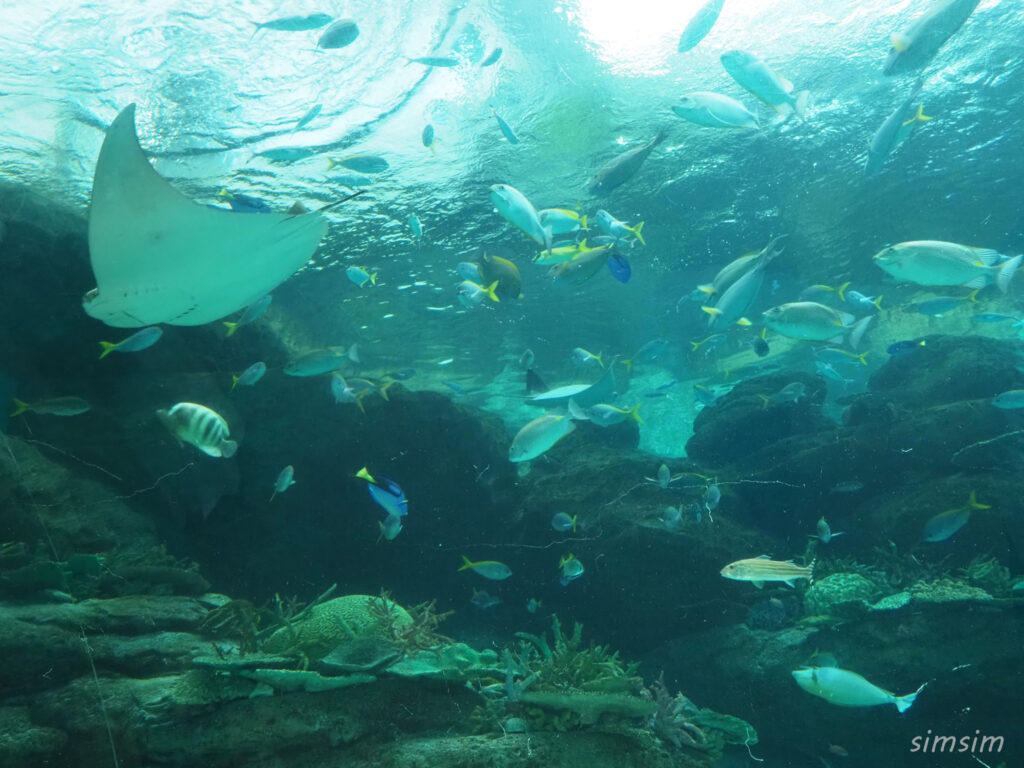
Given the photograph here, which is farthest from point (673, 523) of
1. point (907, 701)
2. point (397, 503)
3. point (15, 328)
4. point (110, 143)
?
point (15, 328)

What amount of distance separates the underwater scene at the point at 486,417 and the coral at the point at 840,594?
0.05m

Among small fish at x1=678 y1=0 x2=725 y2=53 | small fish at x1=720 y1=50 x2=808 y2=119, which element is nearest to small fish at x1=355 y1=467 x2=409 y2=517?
small fish at x1=720 y1=50 x2=808 y2=119

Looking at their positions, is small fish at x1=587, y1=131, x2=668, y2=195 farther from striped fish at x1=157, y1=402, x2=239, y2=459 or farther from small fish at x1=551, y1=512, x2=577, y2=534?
small fish at x1=551, y1=512, x2=577, y2=534

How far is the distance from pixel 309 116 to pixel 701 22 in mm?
6451

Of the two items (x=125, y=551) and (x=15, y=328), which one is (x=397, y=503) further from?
(x=15, y=328)

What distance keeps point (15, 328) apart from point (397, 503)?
676 cm

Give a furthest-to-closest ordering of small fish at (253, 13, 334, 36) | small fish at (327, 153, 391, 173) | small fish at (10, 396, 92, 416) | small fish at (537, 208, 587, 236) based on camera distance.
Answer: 1. small fish at (327, 153, 391, 173)
2. small fish at (537, 208, 587, 236)
3. small fish at (10, 396, 92, 416)
4. small fish at (253, 13, 334, 36)

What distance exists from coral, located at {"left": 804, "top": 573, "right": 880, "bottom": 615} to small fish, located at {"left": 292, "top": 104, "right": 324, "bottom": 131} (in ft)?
37.6

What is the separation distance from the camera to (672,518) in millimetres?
9156

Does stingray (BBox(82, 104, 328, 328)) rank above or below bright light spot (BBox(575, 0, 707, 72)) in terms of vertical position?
below

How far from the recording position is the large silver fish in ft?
18.3

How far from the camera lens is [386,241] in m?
13.1

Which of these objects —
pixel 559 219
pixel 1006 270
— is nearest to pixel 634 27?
pixel 559 219

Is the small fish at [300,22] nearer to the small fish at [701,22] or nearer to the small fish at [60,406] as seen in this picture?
the small fish at [701,22]
